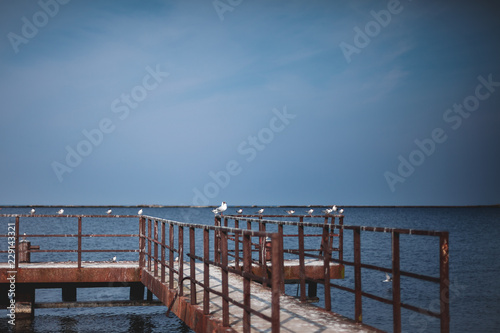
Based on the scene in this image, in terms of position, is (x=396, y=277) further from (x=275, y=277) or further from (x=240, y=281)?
(x=240, y=281)

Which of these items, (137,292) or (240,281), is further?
(137,292)

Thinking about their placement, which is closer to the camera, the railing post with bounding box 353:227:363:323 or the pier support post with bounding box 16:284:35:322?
the railing post with bounding box 353:227:363:323

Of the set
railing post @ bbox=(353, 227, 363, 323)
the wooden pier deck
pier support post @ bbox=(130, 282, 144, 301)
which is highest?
railing post @ bbox=(353, 227, 363, 323)

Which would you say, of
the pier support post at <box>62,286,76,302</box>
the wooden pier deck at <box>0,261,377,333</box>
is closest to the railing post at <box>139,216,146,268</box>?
the wooden pier deck at <box>0,261,377,333</box>

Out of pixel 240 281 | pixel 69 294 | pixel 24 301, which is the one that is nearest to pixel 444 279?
pixel 240 281

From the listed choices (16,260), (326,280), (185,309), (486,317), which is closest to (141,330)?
(16,260)

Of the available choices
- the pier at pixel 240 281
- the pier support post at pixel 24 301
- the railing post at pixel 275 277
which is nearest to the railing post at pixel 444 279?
the pier at pixel 240 281

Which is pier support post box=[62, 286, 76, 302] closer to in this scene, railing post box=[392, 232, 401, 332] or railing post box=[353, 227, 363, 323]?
railing post box=[353, 227, 363, 323]

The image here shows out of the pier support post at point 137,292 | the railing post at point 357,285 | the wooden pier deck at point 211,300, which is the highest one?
the railing post at point 357,285

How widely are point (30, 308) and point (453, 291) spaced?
81.2 feet

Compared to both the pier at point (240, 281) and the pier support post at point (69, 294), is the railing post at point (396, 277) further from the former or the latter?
the pier support post at point (69, 294)

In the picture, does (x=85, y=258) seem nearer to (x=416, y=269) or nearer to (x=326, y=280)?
(x=416, y=269)

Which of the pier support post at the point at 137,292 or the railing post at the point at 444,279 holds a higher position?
the railing post at the point at 444,279

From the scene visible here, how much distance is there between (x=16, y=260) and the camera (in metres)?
13.3
